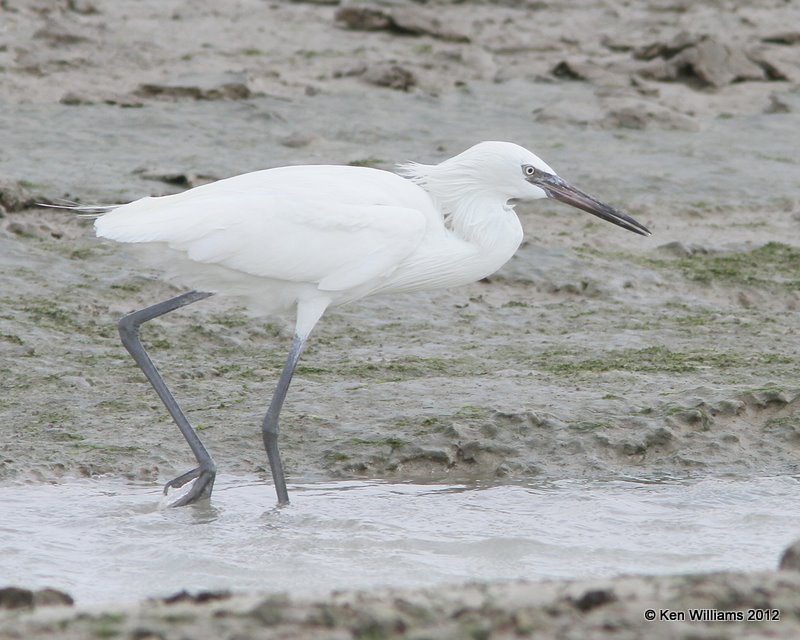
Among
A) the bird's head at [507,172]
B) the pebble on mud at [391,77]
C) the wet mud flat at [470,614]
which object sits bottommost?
the wet mud flat at [470,614]

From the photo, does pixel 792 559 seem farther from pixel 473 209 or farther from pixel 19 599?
pixel 473 209

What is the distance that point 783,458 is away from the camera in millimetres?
6207

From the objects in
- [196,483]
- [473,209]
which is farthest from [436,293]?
[196,483]

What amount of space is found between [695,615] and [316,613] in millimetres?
902

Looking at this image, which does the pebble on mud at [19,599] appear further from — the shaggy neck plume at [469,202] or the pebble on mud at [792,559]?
the shaggy neck plume at [469,202]

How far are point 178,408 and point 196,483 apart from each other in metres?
0.35

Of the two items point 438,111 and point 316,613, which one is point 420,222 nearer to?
point 316,613

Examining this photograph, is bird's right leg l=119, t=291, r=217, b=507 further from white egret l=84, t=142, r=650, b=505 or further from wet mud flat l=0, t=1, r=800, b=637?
wet mud flat l=0, t=1, r=800, b=637

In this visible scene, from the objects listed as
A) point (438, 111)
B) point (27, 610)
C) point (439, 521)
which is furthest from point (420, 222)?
point (438, 111)

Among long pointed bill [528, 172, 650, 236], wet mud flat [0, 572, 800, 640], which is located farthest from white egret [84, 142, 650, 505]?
wet mud flat [0, 572, 800, 640]

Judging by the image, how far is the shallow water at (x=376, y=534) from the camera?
16.5ft

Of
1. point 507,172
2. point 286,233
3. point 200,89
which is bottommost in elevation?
point 200,89

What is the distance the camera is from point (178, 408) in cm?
593

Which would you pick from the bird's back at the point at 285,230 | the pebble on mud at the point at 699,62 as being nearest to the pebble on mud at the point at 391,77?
the pebble on mud at the point at 699,62
